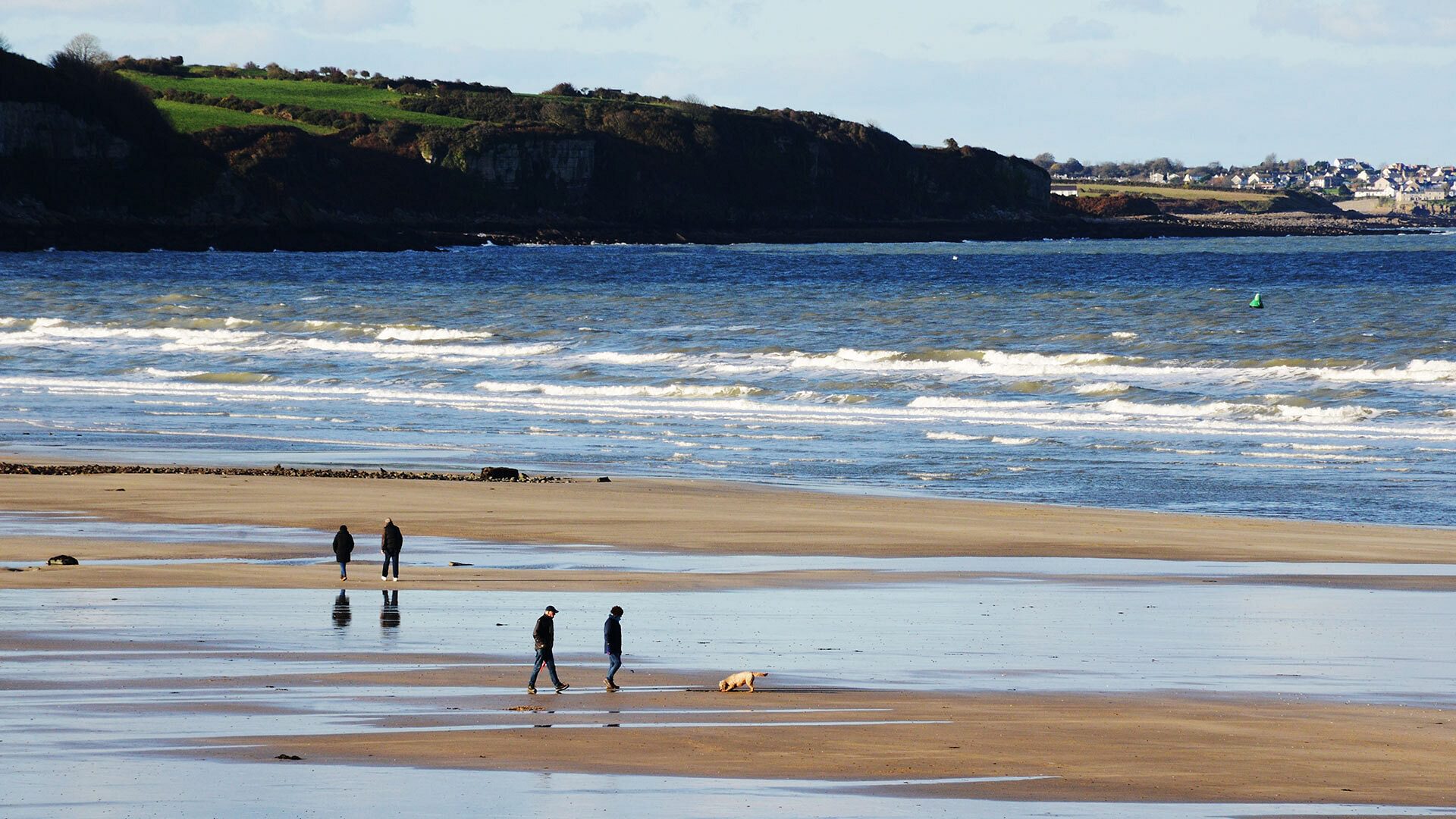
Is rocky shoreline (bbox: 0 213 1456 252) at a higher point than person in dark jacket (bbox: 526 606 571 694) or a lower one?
higher

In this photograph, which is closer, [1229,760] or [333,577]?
[1229,760]

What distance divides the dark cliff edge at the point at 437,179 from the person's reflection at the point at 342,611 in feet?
343

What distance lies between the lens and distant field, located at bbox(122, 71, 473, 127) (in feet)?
Result: 586

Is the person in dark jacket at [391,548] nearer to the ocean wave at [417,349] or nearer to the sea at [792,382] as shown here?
the sea at [792,382]

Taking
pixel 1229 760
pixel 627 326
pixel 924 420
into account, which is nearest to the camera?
pixel 1229 760

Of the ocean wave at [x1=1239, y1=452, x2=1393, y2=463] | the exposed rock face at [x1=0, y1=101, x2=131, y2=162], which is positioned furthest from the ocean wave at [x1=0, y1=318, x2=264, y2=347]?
the exposed rock face at [x1=0, y1=101, x2=131, y2=162]

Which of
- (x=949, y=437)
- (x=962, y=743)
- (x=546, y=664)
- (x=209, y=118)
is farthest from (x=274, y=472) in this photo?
(x=209, y=118)

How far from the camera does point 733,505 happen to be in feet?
76.5

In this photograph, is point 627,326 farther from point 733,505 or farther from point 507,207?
point 507,207

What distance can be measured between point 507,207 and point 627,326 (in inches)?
4478

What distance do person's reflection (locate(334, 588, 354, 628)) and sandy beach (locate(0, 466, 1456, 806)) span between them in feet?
0.14

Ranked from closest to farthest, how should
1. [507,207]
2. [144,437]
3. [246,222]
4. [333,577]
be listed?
[333,577] < [144,437] < [246,222] < [507,207]

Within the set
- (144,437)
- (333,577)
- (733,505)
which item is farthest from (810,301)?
(333,577)

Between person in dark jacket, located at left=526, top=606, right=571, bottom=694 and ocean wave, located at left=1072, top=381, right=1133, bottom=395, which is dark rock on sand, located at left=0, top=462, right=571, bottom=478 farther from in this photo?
ocean wave, located at left=1072, top=381, right=1133, bottom=395
